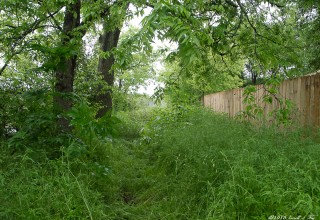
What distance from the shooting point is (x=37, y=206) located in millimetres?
2555

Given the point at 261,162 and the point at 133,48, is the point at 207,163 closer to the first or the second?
the point at 261,162

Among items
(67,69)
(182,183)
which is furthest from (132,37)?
(67,69)

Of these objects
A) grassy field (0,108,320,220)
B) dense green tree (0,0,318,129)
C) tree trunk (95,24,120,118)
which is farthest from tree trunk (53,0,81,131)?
tree trunk (95,24,120,118)

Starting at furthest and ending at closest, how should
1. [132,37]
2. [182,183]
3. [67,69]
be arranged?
[67,69]
[182,183]
[132,37]

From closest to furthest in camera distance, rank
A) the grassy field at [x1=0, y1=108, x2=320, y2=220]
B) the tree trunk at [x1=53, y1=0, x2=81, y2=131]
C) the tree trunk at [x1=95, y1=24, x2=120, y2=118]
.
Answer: the grassy field at [x1=0, y1=108, x2=320, y2=220] < the tree trunk at [x1=53, y1=0, x2=81, y2=131] < the tree trunk at [x1=95, y1=24, x2=120, y2=118]

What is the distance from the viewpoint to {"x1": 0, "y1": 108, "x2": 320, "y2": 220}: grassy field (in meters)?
2.36

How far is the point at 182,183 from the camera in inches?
137

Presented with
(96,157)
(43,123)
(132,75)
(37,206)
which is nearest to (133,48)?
(43,123)

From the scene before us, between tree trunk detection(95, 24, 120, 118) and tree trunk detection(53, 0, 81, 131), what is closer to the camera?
tree trunk detection(53, 0, 81, 131)

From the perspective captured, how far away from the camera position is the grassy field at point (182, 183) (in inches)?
92.7

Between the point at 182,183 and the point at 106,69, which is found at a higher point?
the point at 106,69

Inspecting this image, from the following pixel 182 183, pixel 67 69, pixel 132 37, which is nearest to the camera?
pixel 132 37

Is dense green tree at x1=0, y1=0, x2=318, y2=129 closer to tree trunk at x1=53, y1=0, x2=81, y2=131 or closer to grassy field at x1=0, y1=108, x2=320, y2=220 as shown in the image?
tree trunk at x1=53, y1=0, x2=81, y2=131

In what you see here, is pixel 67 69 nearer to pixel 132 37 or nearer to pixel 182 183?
pixel 132 37
